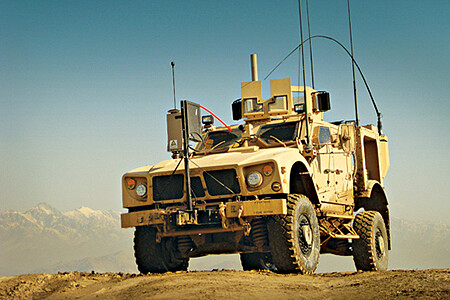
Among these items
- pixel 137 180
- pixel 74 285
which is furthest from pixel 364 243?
pixel 74 285

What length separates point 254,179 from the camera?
9.87 metres

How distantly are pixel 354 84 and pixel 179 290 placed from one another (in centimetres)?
969

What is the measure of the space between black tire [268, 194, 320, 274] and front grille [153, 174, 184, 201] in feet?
5.07

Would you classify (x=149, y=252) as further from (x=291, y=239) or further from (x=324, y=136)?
(x=324, y=136)

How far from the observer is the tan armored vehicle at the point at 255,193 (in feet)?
32.1

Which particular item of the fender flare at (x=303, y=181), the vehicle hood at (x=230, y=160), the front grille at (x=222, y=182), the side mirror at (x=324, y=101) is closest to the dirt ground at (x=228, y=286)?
the front grille at (x=222, y=182)

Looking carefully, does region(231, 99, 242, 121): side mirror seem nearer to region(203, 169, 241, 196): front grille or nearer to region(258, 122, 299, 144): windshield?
region(258, 122, 299, 144): windshield

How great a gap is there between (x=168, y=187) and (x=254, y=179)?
56.0 inches

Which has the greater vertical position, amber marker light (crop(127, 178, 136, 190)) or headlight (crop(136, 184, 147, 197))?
amber marker light (crop(127, 178, 136, 190))

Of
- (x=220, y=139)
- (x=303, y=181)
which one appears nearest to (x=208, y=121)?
(x=220, y=139)

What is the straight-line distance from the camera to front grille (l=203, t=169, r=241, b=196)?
10.0 metres

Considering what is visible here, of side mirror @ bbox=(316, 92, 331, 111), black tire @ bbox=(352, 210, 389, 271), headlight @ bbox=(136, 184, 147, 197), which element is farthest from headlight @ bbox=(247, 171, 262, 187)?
black tire @ bbox=(352, 210, 389, 271)

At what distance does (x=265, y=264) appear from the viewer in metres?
12.7

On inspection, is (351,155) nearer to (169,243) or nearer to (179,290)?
(169,243)
